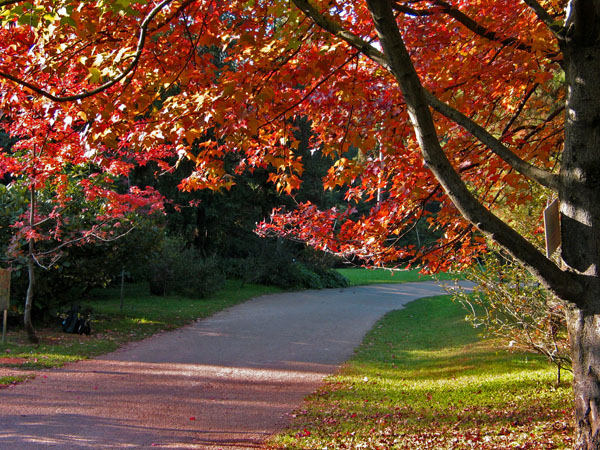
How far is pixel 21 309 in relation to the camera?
35.5 feet

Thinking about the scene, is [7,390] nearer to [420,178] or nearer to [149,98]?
[149,98]

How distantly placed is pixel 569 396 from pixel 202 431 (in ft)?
15.7

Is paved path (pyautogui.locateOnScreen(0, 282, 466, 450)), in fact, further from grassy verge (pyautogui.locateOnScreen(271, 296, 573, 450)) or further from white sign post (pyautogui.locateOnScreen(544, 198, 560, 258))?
white sign post (pyautogui.locateOnScreen(544, 198, 560, 258))

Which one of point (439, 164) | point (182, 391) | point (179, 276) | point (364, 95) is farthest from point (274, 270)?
point (439, 164)

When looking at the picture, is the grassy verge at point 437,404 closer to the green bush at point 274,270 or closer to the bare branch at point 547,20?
the bare branch at point 547,20

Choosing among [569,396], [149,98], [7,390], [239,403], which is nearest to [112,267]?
[7,390]

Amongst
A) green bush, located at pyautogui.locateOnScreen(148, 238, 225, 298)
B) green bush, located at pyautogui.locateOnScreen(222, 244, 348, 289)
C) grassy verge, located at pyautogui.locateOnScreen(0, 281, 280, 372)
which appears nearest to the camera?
grassy verge, located at pyautogui.locateOnScreen(0, 281, 280, 372)

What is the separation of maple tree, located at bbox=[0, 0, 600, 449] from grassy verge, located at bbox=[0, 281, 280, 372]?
4.51 meters

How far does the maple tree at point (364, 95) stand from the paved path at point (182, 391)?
8.15ft

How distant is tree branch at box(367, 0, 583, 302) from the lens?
112 inches

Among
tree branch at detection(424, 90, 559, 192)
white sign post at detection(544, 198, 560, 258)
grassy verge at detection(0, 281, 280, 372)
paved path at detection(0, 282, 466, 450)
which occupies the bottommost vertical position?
paved path at detection(0, 282, 466, 450)

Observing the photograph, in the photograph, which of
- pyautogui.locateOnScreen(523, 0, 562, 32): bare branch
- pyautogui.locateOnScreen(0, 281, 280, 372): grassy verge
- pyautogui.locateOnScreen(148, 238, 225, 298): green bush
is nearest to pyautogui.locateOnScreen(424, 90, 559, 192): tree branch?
pyautogui.locateOnScreen(523, 0, 562, 32): bare branch

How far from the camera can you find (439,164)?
9.97 ft

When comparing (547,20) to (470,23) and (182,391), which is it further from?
(182,391)
